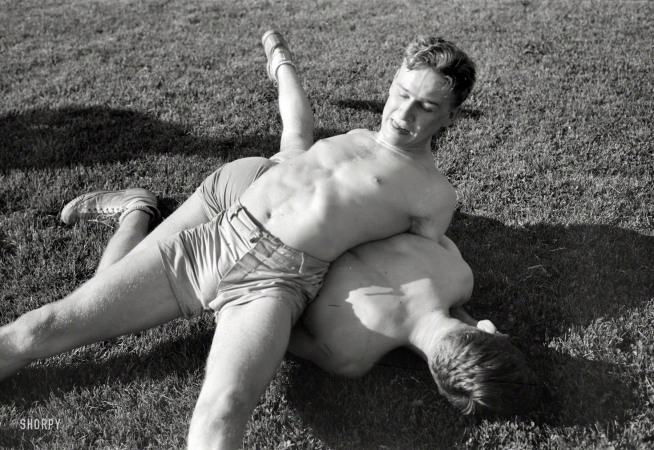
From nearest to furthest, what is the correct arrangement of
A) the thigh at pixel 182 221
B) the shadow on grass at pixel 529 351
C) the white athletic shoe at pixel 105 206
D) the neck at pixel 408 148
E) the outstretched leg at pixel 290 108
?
the shadow on grass at pixel 529 351 → the neck at pixel 408 148 → the thigh at pixel 182 221 → the outstretched leg at pixel 290 108 → the white athletic shoe at pixel 105 206

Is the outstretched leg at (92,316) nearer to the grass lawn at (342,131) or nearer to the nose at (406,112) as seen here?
the grass lawn at (342,131)

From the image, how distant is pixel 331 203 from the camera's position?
309cm

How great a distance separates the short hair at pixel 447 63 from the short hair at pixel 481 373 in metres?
1.30

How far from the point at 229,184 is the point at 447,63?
4.77 ft

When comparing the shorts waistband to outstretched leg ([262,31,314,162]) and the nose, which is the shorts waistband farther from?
the nose

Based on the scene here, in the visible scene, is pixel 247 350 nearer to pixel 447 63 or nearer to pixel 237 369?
pixel 237 369

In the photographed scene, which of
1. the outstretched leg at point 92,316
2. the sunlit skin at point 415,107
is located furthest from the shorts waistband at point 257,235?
the sunlit skin at point 415,107

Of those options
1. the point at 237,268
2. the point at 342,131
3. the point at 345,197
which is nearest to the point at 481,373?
the point at 345,197

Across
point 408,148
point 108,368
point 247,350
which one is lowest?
point 108,368

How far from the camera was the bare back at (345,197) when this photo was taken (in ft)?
10.1

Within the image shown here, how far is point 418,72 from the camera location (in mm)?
3184

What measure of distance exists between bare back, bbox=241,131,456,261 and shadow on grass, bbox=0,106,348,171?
6.17 ft

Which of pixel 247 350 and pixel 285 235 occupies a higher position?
pixel 285 235

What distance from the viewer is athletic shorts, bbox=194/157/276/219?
12.0ft
